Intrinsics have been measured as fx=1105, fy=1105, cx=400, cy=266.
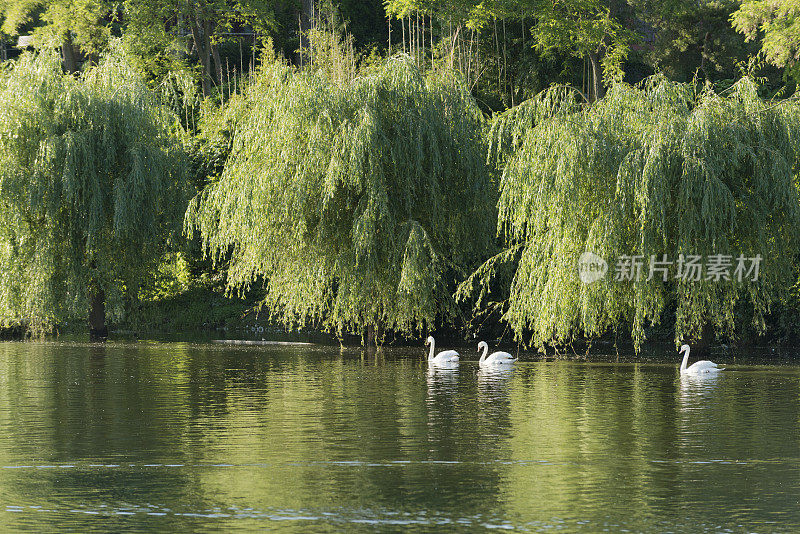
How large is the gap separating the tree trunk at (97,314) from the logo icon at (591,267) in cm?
1546

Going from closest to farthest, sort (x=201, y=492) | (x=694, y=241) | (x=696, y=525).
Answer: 1. (x=696, y=525)
2. (x=201, y=492)
3. (x=694, y=241)

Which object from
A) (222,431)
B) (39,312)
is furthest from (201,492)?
(39,312)

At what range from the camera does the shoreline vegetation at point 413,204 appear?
23844 millimetres

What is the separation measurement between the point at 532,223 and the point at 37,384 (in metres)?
11.3

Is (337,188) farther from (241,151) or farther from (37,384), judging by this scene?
(37,384)

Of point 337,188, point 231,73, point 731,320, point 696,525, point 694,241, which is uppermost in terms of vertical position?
point 231,73

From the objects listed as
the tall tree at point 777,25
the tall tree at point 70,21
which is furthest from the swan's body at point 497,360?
the tall tree at point 70,21

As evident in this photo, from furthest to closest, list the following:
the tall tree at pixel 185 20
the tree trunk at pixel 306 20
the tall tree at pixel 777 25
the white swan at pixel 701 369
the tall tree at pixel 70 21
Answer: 1. the tall tree at pixel 70 21
2. the tall tree at pixel 185 20
3. the tree trunk at pixel 306 20
4. the tall tree at pixel 777 25
5. the white swan at pixel 701 369

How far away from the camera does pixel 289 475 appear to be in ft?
41.4

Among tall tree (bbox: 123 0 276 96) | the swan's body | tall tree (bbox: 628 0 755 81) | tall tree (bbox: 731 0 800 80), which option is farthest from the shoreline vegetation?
tall tree (bbox: 123 0 276 96)

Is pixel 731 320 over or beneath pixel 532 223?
beneath

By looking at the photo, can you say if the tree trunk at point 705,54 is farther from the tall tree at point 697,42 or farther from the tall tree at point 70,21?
the tall tree at point 70,21

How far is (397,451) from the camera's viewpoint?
556 inches

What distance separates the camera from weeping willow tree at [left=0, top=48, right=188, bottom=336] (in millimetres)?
30469
